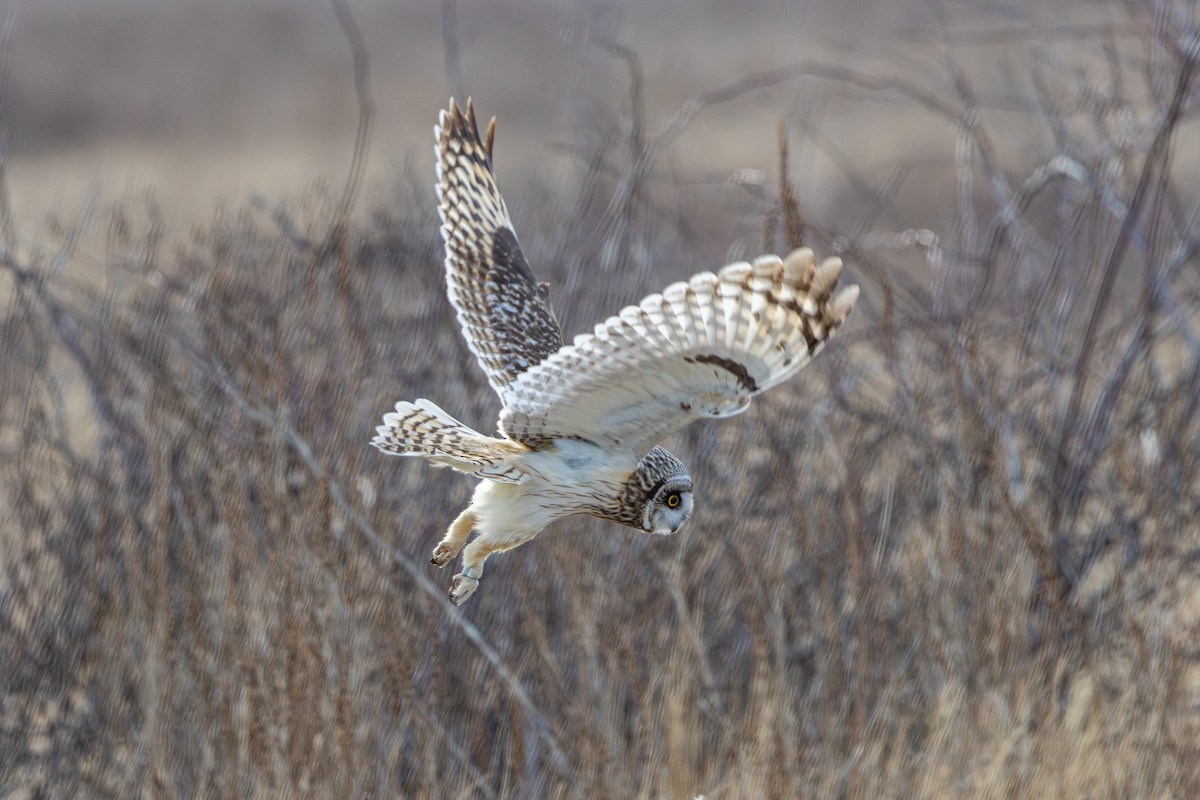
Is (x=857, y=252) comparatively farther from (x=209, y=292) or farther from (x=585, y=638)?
(x=209, y=292)

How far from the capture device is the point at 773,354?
8.82 feet

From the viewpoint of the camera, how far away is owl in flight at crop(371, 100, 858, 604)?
2678 mm

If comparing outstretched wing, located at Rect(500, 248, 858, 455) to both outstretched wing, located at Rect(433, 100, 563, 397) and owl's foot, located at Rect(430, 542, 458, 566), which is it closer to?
owl's foot, located at Rect(430, 542, 458, 566)

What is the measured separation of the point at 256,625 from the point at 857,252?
196 cm

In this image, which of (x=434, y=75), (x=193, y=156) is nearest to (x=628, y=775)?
(x=193, y=156)

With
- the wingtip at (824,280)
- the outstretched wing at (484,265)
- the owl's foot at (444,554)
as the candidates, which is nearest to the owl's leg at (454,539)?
the owl's foot at (444,554)

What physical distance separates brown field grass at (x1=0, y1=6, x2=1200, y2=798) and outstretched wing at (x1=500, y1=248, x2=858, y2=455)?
1.68 ft

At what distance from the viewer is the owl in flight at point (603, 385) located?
2.68m

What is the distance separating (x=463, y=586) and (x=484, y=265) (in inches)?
51.4

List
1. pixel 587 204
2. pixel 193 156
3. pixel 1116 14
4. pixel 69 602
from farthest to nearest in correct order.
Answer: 1. pixel 193 156
2. pixel 1116 14
3. pixel 587 204
4. pixel 69 602

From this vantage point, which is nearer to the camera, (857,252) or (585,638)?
(585,638)

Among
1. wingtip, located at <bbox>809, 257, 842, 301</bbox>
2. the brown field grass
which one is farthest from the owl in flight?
the brown field grass

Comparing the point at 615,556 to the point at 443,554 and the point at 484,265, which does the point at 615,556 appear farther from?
the point at 443,554

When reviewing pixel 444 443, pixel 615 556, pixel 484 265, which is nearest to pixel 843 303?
pixel 444 443
